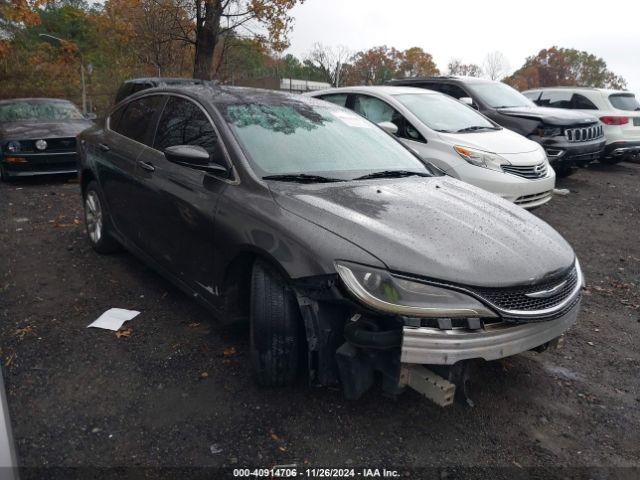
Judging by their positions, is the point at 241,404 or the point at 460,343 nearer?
the point at 460,343

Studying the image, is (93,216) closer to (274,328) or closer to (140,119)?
(140,119)

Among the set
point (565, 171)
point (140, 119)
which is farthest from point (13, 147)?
point (565, 171)

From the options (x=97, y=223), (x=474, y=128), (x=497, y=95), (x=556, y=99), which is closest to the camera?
(x=97, y=223)

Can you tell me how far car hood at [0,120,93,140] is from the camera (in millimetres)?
8617

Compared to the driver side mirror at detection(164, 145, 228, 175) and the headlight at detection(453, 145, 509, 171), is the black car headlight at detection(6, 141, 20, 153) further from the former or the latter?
the headlight at detection(453, 145, 509, 171)

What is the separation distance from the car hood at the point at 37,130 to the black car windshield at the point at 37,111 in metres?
0.33

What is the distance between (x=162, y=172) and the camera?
3.74 m

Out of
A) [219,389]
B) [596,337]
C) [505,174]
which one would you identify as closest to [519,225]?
[596,337]

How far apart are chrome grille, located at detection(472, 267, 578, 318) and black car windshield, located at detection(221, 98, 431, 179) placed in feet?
4.12

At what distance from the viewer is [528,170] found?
628cm

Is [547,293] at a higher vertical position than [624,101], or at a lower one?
lower

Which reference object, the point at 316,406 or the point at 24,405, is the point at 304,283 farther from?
the point at 24,405

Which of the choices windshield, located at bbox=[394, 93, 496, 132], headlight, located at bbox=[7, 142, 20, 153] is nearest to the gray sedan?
windshield, located at bbox=[394, 93, 496, 132]

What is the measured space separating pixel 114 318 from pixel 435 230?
2.44 meters
